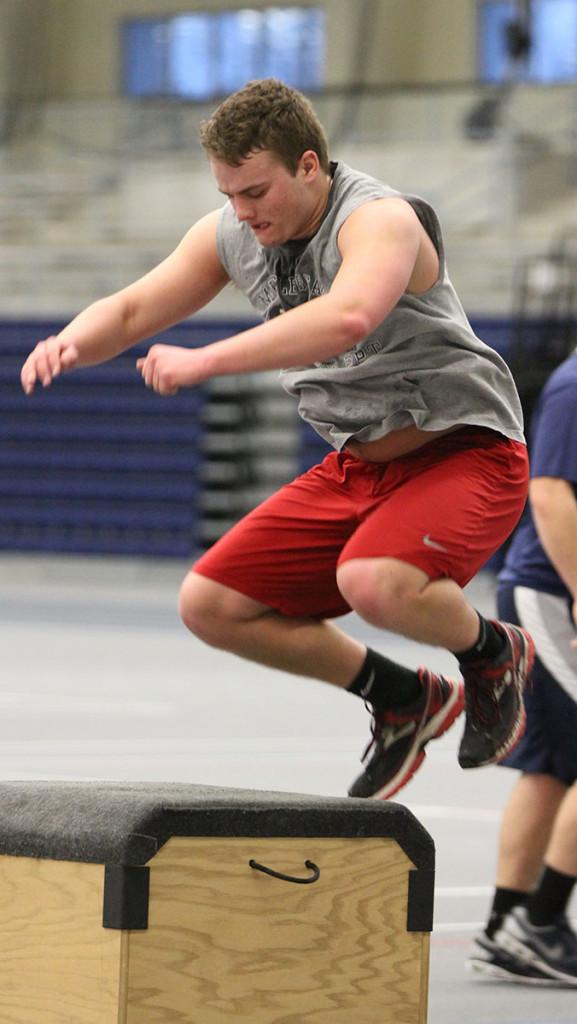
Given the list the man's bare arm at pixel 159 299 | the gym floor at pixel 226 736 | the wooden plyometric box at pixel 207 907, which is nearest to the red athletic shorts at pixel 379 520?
the man's bare arm at pixel 159 299

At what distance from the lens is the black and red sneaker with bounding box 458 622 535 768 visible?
441cm

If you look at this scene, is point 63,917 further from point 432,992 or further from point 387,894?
point 432,992

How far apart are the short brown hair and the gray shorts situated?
185 cm

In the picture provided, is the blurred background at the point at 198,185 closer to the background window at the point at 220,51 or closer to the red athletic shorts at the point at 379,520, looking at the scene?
the background window at the point at 220,51

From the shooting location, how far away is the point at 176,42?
24.5 meters

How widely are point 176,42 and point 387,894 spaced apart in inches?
864

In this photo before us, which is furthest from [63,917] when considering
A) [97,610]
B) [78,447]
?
[78,447]

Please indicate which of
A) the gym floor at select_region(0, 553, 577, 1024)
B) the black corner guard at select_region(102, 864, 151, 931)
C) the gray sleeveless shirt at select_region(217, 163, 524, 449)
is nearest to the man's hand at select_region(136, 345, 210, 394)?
the gray sleeveless shirt at select_region(217, 163, 524, 449)

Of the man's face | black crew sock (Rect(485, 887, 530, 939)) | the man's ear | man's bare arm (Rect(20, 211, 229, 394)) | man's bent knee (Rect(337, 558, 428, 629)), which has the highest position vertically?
the man's ear

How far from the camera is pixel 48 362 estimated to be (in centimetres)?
395

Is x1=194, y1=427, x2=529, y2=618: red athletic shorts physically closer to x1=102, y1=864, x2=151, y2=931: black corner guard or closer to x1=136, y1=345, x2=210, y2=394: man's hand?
x1=136, y1=345, x2=210, y2=394: man's hand

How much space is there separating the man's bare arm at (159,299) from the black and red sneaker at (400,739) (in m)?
1.11

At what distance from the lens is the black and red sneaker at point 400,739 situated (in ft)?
14.9

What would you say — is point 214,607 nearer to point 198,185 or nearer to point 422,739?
point 422,739
